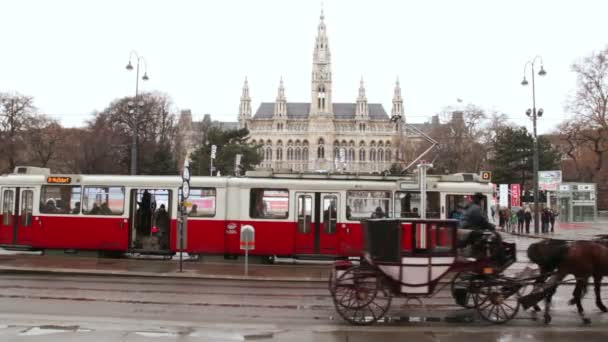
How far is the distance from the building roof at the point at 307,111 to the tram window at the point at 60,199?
143 metres

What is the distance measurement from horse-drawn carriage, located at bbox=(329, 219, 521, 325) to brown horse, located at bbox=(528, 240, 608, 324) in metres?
0.70

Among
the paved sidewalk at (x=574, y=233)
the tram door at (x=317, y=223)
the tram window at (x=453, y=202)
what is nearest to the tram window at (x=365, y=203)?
the tram door at (x=317, y=223)

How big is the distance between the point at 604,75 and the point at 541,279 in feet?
148

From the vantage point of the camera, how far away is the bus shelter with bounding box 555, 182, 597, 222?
3816cm

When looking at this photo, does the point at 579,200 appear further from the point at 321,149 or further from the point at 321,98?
the point at 321,98

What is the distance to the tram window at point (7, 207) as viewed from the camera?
17.3 meters

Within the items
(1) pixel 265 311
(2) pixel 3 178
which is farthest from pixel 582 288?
(2) pixel 3 178

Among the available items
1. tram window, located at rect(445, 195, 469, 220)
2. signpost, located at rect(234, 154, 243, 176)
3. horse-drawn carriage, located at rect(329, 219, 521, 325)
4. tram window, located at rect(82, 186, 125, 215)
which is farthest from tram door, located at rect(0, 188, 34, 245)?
tram window, located at rect(445, 195, 469, 220)

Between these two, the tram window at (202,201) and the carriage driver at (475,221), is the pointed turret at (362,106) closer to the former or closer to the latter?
the tram window at (202,201)

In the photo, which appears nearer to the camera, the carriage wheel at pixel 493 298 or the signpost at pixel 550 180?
the carriage wheel at pixel 493 298

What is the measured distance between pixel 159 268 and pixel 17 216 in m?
5.79

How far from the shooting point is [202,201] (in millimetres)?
16734

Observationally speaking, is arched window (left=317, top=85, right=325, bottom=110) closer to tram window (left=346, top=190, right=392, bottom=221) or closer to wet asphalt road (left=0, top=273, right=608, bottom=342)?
tram window (left=346, top=190, right=392, bottom=221)

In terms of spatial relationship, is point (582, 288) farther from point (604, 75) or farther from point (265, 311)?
point (604, 75)
